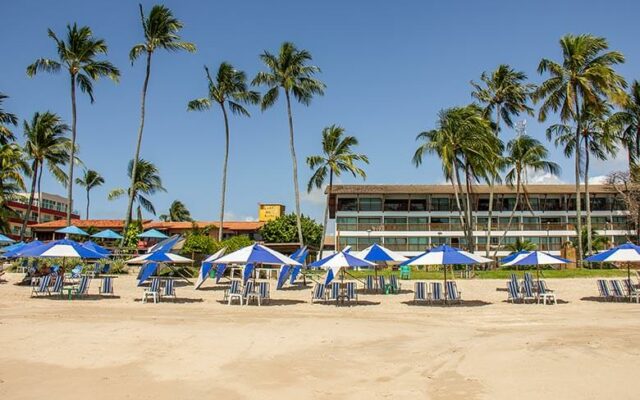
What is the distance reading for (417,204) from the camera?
51.3 meters

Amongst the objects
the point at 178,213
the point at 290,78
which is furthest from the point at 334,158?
the point at 178,213

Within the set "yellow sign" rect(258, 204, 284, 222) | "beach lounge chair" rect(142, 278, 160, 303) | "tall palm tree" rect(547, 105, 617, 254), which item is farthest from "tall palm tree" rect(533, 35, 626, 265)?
"yellow sign" rect(258, 204, 284, 222)

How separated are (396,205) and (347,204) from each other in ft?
15.8

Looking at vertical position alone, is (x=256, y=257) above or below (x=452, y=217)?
below

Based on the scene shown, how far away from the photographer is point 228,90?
135 feet

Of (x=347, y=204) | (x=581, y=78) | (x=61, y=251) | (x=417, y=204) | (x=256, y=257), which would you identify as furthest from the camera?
(x=417, y=204)

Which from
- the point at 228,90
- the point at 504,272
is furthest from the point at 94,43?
the point at 504,272

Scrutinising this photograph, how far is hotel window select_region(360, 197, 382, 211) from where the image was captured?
50.8m

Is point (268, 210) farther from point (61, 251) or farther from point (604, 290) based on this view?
point (604, 290)

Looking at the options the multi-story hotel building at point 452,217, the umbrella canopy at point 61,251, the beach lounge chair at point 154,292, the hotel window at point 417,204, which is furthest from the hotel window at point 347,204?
the umbrella canopy at point 61,251

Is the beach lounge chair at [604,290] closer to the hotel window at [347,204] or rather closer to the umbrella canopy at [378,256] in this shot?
the umbrella canopy at [378,256]

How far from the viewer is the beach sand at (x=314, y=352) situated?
780 cm

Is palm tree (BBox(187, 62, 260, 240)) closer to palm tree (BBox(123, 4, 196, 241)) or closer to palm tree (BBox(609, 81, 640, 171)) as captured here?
palm tree (BBox(123, 4, 196, 241))

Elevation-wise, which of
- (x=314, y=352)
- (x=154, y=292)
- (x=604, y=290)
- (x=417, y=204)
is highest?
(x=417, y=204)
